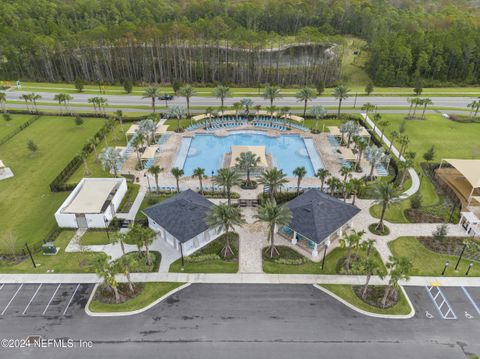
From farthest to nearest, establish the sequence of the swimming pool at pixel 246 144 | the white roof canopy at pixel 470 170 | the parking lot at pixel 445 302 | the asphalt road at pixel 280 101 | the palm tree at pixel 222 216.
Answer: the asphalt road at pixel 280 101
the swimming pool at pixel 246 144
the white roof canopy at pixel 470 170
the palm tree at pixel 222 216
the parking lot at pixel 445 302

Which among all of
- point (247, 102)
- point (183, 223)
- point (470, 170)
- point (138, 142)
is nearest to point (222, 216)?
point (183, 223)

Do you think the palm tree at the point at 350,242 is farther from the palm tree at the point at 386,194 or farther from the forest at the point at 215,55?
the forest at the point at 215,55

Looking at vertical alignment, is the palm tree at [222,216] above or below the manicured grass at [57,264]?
above

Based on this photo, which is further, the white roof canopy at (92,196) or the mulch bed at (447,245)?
the white roof canopy at (92,196)

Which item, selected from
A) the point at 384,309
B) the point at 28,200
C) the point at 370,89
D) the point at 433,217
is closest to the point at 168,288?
the point at 384,309

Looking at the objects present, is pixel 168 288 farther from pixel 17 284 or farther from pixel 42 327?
pixel 17 284

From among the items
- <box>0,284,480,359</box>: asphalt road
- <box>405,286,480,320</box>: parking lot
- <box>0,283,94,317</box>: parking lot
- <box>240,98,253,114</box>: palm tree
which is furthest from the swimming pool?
<box>0,284,480,359</box>: asphalt road

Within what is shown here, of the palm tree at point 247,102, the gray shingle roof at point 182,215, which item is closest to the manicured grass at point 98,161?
the gray shingle roof at point 182,215
